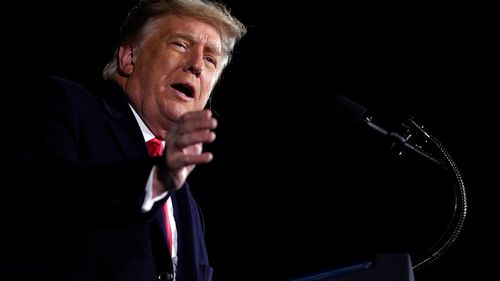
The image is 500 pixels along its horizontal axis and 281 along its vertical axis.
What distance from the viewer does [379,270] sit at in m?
1.24

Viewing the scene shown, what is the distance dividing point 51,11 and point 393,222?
2.22 m

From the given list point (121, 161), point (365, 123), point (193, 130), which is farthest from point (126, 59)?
point (193, 130)

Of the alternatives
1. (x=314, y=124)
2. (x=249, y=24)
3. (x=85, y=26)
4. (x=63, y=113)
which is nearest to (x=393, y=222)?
(x=314, y=124)

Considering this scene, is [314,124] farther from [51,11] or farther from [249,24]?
[51,11]

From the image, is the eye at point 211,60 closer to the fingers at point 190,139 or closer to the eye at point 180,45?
the eye at point 180,45

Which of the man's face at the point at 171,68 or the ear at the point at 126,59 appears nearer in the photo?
the man's face at the point at 171,68

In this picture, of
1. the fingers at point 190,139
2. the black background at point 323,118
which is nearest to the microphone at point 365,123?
the fingers at point 190,139

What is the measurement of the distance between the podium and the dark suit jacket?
41 centimetres

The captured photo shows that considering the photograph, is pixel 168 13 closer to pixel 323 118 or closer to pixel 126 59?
pixel 126 59

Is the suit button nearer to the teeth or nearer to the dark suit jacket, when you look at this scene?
the dark suit jacket

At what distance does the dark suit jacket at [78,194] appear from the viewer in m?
1.13

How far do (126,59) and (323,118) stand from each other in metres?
1.50

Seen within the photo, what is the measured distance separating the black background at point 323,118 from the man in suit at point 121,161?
116cm

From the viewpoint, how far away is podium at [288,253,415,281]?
1225 millimetres
